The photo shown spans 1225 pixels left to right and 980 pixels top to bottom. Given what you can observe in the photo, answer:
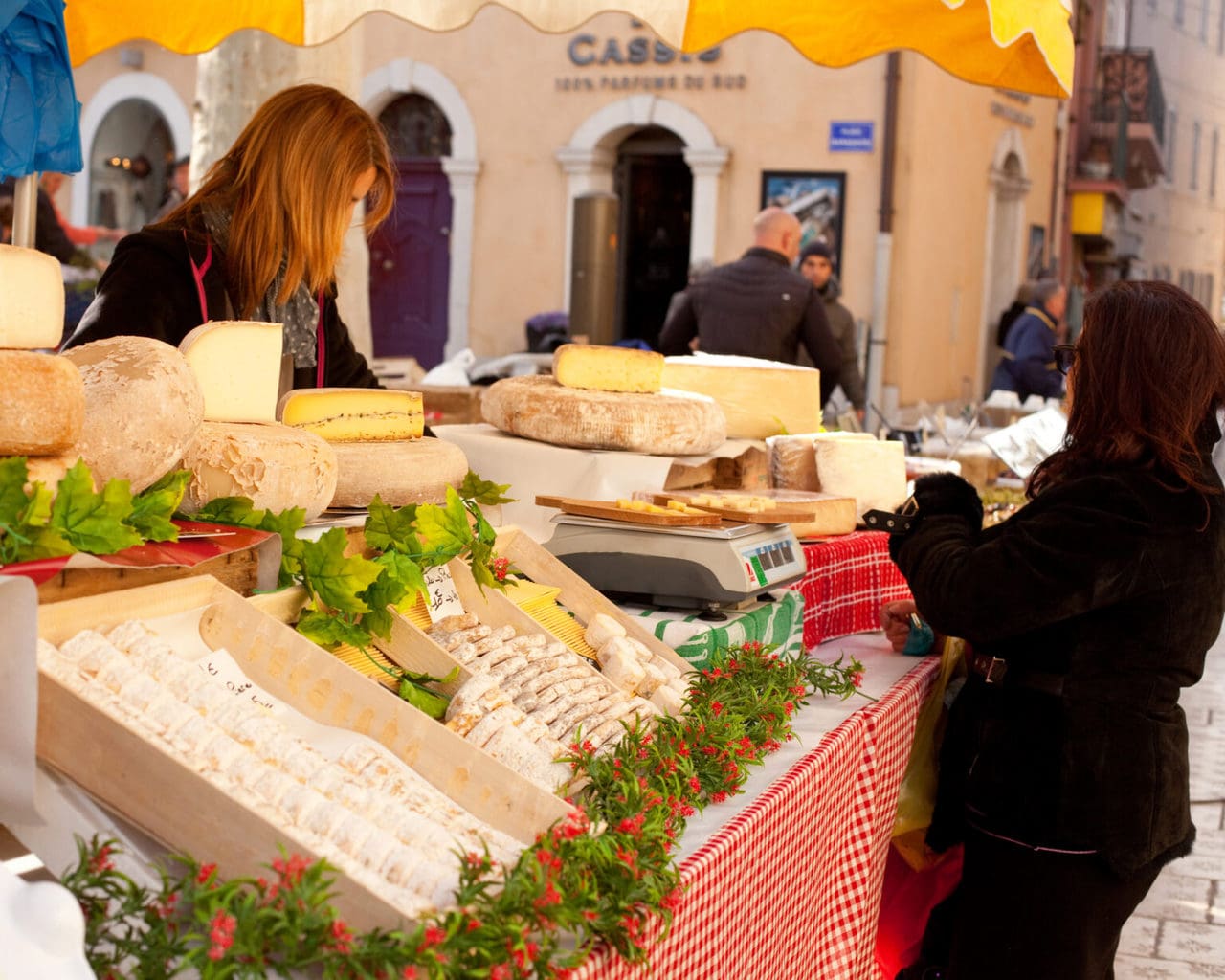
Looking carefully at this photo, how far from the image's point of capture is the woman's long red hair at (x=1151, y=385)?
241 cm

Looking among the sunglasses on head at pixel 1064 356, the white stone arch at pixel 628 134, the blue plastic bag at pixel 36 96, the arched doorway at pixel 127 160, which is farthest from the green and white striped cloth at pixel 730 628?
the arched doorway at pixel 127 160

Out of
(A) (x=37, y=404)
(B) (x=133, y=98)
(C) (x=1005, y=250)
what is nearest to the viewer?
(A) (x=37, y=404)

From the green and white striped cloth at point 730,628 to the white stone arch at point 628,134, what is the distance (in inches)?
403

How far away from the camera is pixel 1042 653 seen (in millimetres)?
2525

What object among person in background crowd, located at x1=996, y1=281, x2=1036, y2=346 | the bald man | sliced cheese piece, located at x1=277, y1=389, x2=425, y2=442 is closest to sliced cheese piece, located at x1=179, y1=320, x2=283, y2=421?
sliced cheese piece, located at x1=277, y1=389, x2=425, y2=442

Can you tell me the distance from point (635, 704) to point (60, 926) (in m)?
1.03

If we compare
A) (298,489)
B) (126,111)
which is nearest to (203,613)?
(298,489)

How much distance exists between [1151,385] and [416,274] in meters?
12.9

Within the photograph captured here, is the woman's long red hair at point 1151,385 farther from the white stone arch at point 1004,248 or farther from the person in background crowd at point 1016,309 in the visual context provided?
the white stone arch at point 1004,248

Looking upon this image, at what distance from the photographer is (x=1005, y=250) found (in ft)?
55.8

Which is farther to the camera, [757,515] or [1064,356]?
[757,515]

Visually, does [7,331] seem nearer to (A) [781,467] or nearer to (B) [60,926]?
(B) [60,926]

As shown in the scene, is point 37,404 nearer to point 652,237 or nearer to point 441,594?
point 441,594

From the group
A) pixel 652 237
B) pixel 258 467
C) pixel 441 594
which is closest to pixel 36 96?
pixel 258 467
